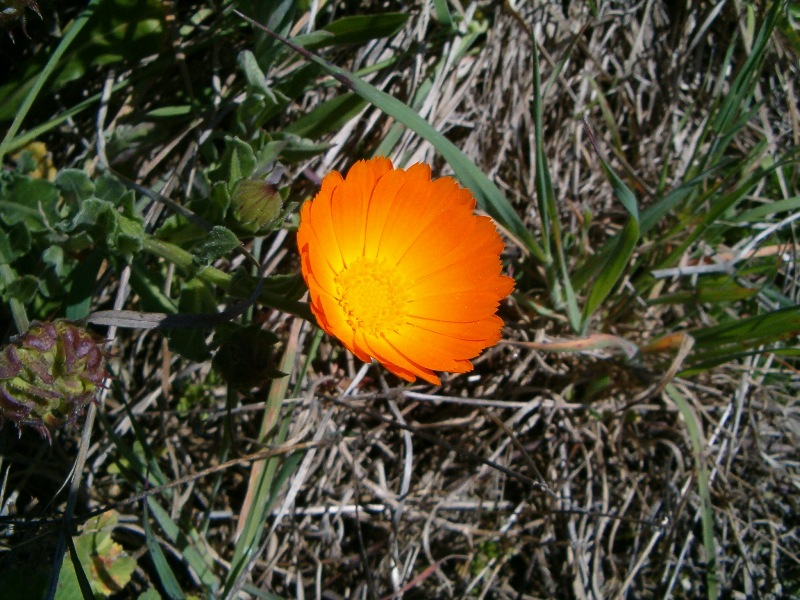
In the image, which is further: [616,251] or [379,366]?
[379,366]

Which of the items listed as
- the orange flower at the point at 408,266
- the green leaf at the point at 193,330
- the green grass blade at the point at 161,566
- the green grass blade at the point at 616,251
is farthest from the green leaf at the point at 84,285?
the green grass blade at the point at 616,251

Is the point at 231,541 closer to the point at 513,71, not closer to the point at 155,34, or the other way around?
the point at 155,34

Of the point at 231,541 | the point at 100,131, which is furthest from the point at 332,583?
the point at 100,131

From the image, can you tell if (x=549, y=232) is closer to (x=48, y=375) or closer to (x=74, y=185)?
(x=74, y=185)

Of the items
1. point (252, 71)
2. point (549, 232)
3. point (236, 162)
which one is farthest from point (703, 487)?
point (252, 71)

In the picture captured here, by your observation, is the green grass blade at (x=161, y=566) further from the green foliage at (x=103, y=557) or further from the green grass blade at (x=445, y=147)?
the green grass blade at (x=445, y=147)

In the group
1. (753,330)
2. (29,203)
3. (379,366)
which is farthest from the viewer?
(379,366)
